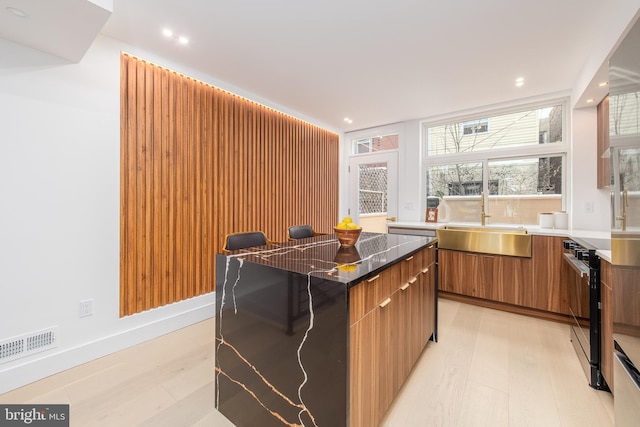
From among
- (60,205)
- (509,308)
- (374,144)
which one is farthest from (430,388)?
(374,144)

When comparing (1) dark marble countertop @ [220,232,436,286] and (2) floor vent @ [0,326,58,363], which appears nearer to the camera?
(1) dark marble countertop @ [220,232,436,286]

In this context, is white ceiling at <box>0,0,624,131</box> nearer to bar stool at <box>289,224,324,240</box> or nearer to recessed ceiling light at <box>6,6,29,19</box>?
recessed ceiling light at <box>6,6,29,19</box>

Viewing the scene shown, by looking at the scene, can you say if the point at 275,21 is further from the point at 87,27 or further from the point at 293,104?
the point at 293,104

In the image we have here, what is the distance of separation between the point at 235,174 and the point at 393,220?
2.60m

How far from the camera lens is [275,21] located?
205 cm

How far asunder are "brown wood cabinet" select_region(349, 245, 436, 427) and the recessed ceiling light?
7.99ft

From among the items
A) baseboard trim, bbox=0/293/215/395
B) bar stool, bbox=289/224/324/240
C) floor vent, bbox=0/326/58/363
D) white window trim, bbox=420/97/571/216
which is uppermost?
white window trim, bbox=420/97/571/216

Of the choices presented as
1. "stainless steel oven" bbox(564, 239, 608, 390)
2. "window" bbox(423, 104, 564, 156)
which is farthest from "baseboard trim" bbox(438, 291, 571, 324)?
"window" bbox(423, 104, 564, 156)

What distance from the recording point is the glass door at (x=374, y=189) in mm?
4656

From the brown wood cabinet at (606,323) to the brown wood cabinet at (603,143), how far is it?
5.08 ft

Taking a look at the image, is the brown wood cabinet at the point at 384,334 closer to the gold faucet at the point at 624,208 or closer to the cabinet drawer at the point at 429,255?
the cabinet drawer at the point at 429,255

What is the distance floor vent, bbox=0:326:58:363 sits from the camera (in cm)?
180

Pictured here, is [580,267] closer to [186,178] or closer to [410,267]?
[410,267]

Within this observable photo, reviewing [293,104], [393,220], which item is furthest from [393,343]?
[293,104]
